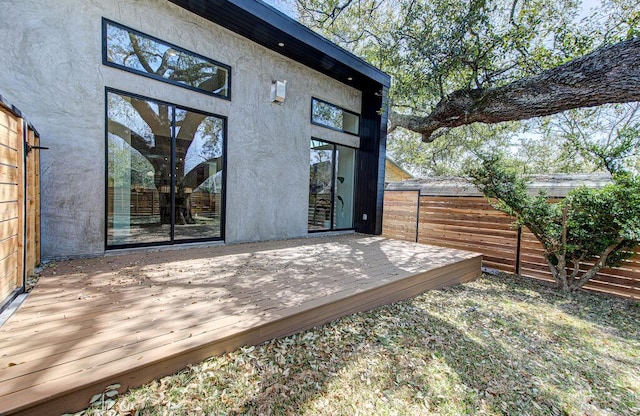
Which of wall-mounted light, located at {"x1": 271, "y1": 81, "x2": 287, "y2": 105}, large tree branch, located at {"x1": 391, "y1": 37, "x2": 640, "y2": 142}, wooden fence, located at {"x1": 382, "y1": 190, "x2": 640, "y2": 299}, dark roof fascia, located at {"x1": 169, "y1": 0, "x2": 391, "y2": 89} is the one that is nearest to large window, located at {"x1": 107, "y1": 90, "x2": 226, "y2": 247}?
wall-mounted light, located at {"x1": 271, "y1": 81, "x2": 287, "y2": 105}

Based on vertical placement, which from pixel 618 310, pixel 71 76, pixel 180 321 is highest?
pixel 71 76

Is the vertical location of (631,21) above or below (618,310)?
above

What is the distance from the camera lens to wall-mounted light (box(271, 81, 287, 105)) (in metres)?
5.29

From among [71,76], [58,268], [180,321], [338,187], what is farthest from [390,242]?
[71,76]

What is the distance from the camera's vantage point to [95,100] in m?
3.60

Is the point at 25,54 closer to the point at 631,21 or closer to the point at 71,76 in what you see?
the point at 71,76

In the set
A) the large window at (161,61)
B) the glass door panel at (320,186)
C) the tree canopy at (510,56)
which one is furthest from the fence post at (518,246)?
the large window at (161,61)

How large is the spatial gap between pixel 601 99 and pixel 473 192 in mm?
2884

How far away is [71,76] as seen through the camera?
3.44 m

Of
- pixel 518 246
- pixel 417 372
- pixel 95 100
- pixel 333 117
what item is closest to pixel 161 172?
pixel 95 100

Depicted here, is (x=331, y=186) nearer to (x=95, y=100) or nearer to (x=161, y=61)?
(x=161, y=61)

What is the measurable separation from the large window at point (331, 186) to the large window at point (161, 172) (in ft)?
7.12

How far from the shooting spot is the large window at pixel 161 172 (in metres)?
3.85

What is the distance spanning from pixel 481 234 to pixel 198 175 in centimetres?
593
